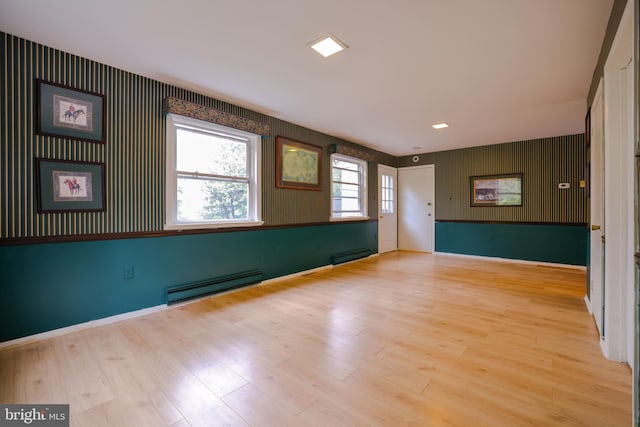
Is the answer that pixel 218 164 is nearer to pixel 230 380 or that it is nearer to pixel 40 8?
pixel 40 8

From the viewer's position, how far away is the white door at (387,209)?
6.55 meters

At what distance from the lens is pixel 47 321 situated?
2332 mm

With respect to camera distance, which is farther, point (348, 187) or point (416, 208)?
point (416, 208)

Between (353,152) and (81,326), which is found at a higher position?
(353,152)

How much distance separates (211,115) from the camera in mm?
3307

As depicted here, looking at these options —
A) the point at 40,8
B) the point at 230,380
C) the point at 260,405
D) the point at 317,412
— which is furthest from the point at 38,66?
the point at 317,412

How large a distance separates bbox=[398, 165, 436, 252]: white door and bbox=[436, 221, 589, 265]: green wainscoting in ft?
0.96

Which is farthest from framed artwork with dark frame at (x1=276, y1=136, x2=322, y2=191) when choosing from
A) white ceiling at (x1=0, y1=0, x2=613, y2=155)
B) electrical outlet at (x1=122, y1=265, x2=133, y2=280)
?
electrical outlet at (x1=122, y1=265, x2=133, y2=280)

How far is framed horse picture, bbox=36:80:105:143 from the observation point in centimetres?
232

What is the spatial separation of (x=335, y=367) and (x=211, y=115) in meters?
2.96

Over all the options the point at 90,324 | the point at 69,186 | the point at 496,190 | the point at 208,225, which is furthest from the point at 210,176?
the point at 496,190

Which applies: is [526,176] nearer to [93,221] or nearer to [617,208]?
[617,208]

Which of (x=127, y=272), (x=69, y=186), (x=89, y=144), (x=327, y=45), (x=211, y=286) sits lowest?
(x=211, y=286)

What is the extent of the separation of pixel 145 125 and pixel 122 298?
5.72 feet
